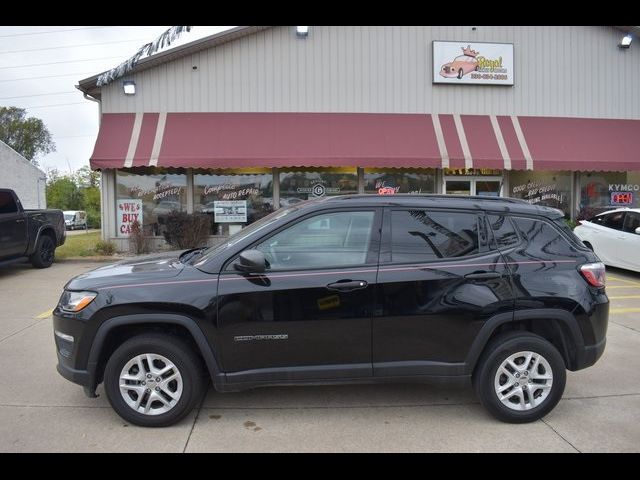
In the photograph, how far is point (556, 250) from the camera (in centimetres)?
368

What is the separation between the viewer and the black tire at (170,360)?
338 cm

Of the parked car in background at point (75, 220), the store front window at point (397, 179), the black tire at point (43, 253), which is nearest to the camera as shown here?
the black tire at point (43, 253)

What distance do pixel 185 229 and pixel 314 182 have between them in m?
4.02

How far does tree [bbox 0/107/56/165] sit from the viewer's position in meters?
60.4

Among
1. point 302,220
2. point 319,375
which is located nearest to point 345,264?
point 302,220

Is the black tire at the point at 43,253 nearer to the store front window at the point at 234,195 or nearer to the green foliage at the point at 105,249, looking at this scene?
the green foliage at the point at 105,249

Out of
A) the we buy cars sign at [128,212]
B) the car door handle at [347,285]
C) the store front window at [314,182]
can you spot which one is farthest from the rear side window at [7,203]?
the car door handle at [347,285]

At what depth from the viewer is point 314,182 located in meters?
14.3

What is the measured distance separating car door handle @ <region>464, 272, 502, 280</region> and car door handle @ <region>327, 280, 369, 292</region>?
77 centimetres

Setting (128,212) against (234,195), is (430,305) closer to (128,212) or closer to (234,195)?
(234,195)

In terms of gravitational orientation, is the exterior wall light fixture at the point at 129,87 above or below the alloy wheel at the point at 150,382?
above

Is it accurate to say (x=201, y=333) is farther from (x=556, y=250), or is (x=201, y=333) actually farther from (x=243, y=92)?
(x=243, y=92)

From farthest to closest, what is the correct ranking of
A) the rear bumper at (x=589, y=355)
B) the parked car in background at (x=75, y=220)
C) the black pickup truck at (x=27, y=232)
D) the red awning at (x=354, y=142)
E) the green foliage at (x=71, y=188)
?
the green foliage at (x=71, y=188) < the parked car in background at (x=75, y=220) < the red awning at (x=354, y=142) < the black pickup truck at (x=27, y=232) < the rear bumper at (x=589, y=355)

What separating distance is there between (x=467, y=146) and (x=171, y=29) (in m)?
8.62
